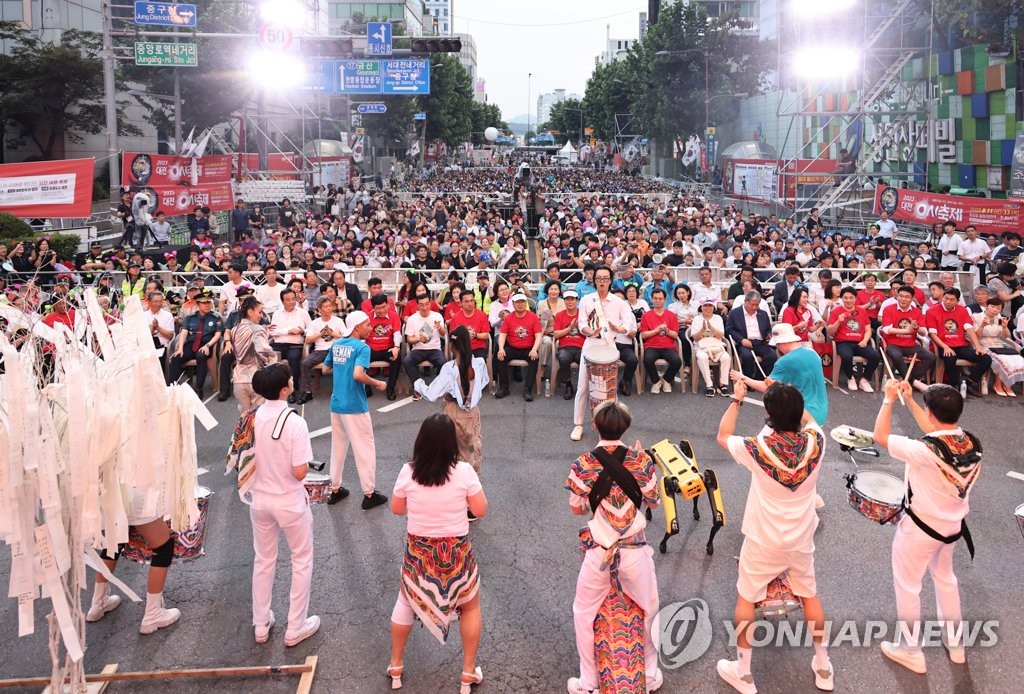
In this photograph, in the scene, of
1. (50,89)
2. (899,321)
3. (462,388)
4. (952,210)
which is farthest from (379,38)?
(462,388)

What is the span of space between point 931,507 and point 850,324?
23.1 ft

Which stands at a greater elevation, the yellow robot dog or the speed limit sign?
the speed limit sign

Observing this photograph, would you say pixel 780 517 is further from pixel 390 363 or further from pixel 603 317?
pixel 390 363

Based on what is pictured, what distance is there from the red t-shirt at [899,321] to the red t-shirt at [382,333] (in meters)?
6.74

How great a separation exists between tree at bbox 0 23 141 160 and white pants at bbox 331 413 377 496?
29.6 m

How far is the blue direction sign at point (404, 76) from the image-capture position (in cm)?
3116

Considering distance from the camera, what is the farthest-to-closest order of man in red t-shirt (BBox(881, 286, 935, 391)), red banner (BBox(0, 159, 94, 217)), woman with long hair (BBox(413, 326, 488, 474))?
red banner (BBox(0, 159, 94, 217)) → man in red t-shirt (BBox(881, 286, 935, 391)) → woman with long hair (BBox(413, 326, 488, 474))

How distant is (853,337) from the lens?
11086 mm

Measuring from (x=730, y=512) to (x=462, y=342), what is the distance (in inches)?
111

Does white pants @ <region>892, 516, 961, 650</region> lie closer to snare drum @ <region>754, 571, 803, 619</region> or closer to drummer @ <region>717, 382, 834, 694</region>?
drummer @ <region>717, 382, 834, 694</region>

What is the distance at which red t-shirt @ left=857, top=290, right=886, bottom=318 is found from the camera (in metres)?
11.9

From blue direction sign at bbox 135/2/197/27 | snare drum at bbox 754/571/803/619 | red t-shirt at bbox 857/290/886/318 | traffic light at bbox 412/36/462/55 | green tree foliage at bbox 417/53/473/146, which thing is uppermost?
green tree foliage at bbox 417/53/473/146

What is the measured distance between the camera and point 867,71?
28.8 meters

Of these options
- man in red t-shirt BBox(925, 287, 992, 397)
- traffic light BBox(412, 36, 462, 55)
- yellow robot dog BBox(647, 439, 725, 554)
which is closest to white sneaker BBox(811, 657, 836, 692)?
yellow robot dog BBox(647, 439, 725, 554)
